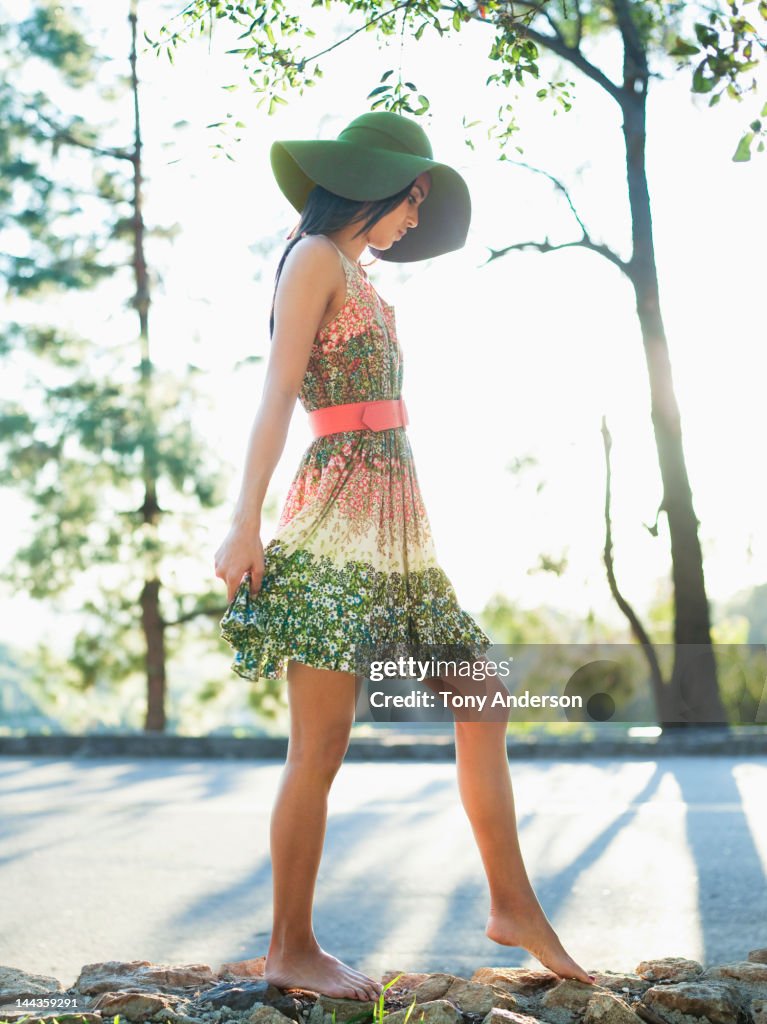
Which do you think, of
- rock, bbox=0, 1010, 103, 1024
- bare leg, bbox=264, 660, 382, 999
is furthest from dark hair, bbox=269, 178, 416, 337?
rock, bbox=0, 1010, 103, 1024

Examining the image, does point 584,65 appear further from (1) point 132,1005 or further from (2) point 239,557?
(1) point 132,1005

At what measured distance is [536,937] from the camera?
250 centimetres

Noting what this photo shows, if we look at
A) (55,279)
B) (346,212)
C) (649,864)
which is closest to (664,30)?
(55,279)

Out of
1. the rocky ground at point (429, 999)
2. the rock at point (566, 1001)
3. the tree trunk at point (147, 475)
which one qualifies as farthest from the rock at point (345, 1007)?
the tree trunk at point (147, 475)

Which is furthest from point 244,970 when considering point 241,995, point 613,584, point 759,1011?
point 613,584

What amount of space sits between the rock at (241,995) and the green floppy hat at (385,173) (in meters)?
1.67

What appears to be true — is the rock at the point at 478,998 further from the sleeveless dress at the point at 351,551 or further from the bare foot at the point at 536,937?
the sleeveless dress at the point at 351,551

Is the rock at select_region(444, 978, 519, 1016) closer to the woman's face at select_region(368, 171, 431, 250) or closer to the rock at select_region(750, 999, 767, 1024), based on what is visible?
the rock at select_region(750, 999, 767, 1024)

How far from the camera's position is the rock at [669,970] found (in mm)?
2602

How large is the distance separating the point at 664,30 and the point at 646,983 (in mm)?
9936

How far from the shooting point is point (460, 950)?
3.27 meters

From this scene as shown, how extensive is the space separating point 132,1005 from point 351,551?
39.3 inches

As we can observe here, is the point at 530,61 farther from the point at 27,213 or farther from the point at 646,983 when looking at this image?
the point at 27,213

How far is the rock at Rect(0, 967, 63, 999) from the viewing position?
2467 mm
